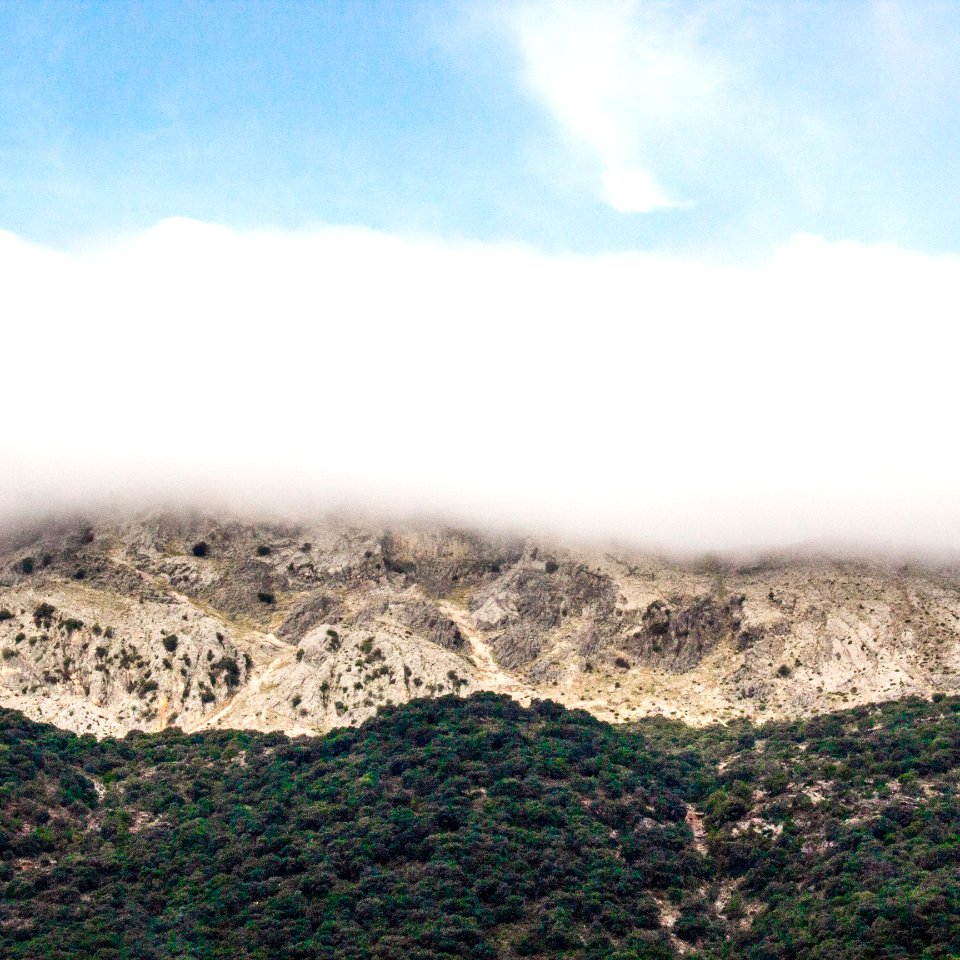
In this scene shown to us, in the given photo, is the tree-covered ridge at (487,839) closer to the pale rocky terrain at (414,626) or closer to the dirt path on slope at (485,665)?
the pale rocky terrain at (414,626)

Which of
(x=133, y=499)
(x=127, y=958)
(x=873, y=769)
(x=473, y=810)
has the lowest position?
(x=127, y=958)

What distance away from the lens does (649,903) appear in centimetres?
11712

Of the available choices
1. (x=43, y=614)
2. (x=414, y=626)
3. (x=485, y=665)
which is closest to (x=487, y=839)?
(x=485, y=665)

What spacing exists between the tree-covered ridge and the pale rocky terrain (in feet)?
27.7

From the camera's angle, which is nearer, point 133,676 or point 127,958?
point 127,958

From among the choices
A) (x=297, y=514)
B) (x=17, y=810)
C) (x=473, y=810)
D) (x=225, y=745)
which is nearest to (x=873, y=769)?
(x=473, y=810)

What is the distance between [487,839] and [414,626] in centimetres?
5269

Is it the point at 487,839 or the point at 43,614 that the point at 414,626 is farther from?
the point at 487,839

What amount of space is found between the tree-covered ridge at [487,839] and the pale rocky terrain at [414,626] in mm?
8443

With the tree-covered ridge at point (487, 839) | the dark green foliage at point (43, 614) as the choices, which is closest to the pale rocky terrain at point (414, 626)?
the dark green foliage at point (43, 614)

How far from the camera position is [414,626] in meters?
173

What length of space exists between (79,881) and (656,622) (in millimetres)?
83433

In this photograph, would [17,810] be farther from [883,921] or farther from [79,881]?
[883,921]

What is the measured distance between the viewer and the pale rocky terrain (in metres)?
158
